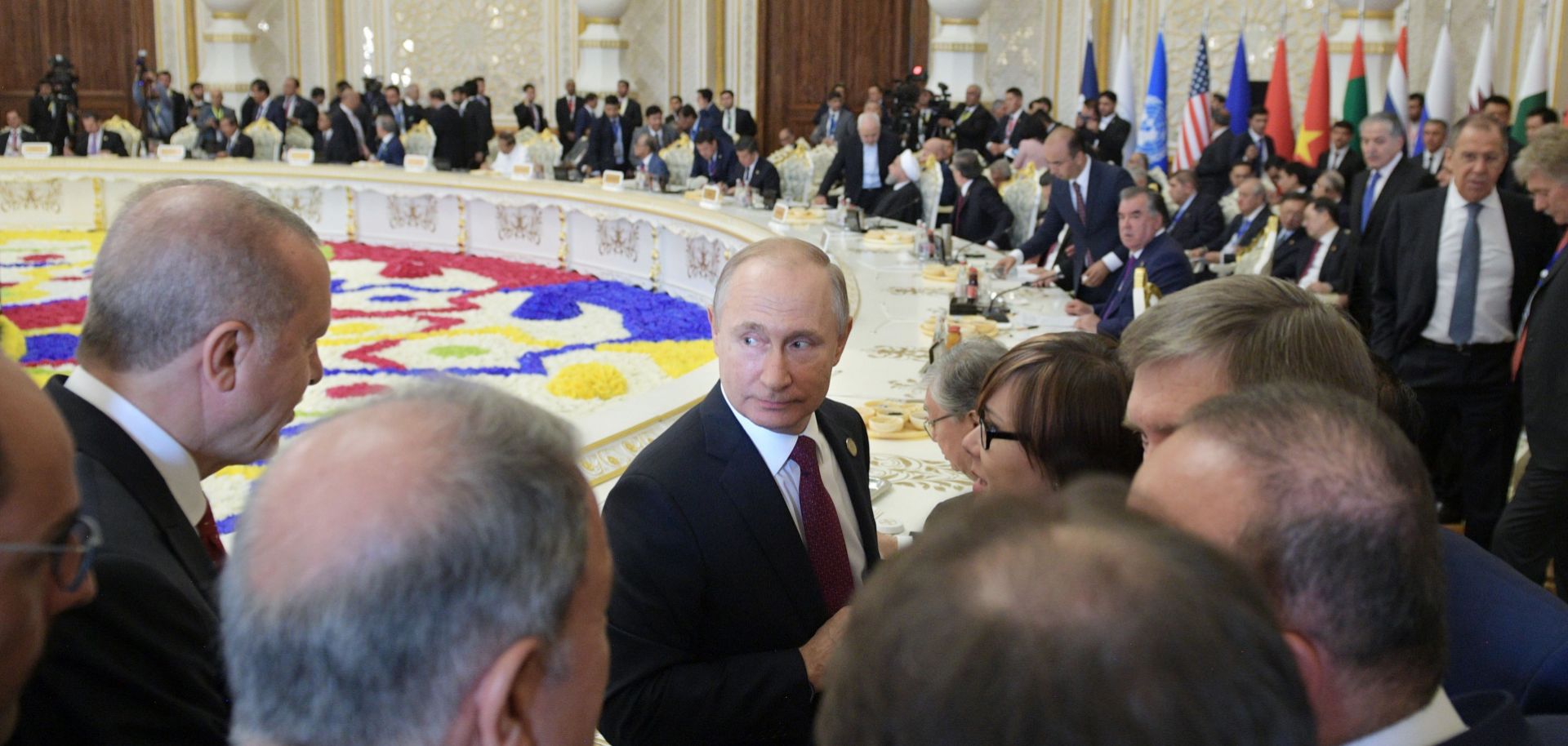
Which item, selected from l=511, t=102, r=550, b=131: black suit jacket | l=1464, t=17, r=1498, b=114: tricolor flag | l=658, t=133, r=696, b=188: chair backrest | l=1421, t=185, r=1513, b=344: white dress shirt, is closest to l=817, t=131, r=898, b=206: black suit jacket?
l=658, t=133, r=696, b=188: chair backrest

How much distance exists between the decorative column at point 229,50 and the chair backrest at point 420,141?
5068 mm

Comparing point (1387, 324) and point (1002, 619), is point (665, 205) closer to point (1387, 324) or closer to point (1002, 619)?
point (1387, 324)

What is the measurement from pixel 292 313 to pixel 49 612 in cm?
69

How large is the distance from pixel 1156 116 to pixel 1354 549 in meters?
11.8

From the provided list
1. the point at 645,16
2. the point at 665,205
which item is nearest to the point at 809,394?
the point at 665,205

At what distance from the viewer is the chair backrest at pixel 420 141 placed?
42.1 feet

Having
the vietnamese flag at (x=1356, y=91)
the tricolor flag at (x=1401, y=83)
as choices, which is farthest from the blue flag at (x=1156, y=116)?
the tricolor flag at (x=1401, y=83)

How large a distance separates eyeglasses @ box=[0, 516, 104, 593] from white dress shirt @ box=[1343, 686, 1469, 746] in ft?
3.15

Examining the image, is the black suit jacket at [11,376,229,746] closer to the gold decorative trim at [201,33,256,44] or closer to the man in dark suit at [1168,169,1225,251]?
the man in dark suit at [1168,169,1225,251]

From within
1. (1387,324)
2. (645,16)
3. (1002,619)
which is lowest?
(1387,324)

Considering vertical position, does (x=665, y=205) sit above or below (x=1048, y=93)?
below

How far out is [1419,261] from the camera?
4352 mm

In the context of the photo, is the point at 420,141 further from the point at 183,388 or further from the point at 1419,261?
the point at 183,388

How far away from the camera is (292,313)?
5.44ft
